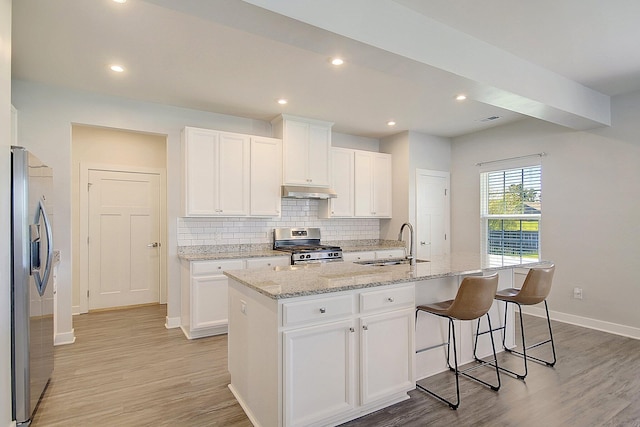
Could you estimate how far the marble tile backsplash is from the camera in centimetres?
436

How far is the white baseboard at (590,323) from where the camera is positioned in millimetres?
3859

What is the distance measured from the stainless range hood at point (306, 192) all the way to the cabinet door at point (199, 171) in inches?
36.3

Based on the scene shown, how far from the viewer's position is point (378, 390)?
227 cm

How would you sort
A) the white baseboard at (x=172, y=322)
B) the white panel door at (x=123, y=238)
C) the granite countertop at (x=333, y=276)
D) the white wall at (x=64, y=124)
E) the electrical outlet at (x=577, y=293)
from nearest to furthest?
the granite countertop at (x=333, y=276)
the white wall at (x=64, y=124)
the white baseboard at (x=172, y=322)
the electrical outlet at (x=577, y=293)
the white panel door at (x=123, y=238)

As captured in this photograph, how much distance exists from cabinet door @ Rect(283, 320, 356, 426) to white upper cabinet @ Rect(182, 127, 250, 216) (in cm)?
259

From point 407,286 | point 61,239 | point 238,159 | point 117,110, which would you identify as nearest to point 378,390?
point 407,286

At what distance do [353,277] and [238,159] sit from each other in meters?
2.56

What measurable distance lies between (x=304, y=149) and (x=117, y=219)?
9.72ft

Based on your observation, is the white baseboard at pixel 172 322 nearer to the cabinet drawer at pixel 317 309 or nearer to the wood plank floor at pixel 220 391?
the wood plank floor at pixel 220 391

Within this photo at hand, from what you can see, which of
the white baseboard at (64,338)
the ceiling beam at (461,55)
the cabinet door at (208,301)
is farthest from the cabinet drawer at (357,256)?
the white baseboard at (64,338)

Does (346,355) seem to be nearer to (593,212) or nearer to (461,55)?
(461,55)

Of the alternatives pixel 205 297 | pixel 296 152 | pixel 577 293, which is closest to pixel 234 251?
pixel 205 297

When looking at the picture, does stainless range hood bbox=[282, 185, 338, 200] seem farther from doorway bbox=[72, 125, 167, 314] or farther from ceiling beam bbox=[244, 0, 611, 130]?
ceiling beam bbox=[244, 0, 611, 130]

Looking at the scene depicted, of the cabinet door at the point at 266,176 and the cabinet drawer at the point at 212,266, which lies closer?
the cabinet drawer at the point at 212,266
